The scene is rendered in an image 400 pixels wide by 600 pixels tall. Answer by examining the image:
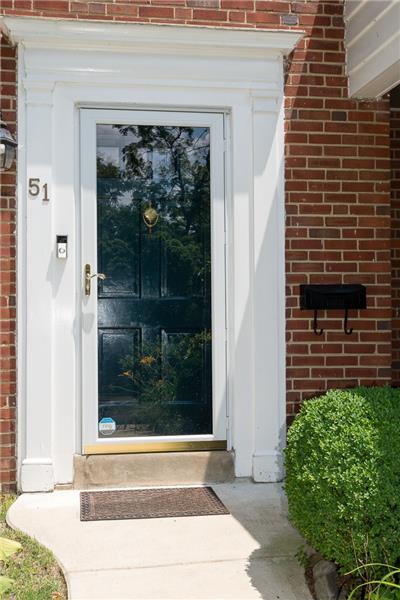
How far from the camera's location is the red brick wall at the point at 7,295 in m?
3.79

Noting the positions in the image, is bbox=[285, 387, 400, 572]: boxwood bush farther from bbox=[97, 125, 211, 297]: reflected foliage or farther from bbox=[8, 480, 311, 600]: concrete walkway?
bbox=[97, 125, 211, 297]: reflected foliage

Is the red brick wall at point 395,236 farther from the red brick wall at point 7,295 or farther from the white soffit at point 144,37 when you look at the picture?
the red brick wall at point 7,295

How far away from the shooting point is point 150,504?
358 centimetres

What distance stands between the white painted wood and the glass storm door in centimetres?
8

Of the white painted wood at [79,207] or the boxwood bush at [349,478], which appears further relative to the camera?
the white painted wood at [79,207]

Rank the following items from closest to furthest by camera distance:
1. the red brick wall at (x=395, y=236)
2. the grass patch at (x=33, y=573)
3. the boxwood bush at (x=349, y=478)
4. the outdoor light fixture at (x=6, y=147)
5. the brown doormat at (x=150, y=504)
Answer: the boxwood bush at (x=349, y=478) < the grass patch at (x=33, y=573) < the brown doormat at (x=150, y=504) < the outdoor light fixture at (x=6, y=147) < the red brick wall at (x=395, y=236)

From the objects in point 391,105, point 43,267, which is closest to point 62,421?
point 43,267

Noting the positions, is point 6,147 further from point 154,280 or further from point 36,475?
point 36,475

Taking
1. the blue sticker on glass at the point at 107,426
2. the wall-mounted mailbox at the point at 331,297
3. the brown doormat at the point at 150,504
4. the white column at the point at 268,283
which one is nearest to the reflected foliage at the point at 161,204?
the white column at the point at 268,283

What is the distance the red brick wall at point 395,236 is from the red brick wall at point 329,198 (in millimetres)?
257

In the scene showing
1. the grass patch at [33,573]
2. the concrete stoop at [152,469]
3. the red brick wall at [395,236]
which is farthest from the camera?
the red brick wall at [395,236]

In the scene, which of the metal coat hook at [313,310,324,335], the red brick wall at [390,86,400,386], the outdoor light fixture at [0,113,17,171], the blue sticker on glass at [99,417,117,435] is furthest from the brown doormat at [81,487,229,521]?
the outdoor light fixture at [0,113,17,171]

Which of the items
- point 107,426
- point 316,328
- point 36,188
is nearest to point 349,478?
point 316,328

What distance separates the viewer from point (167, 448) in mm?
3996
